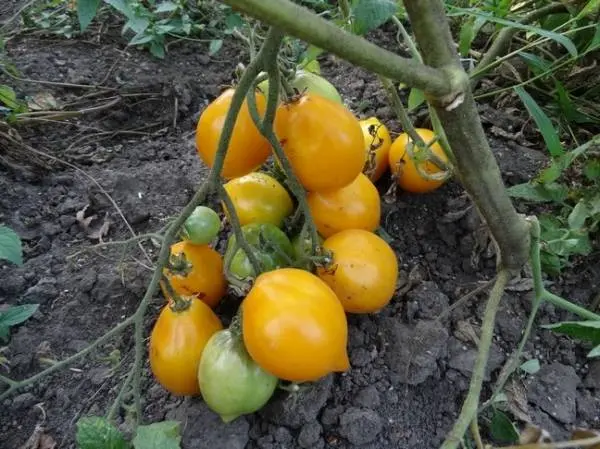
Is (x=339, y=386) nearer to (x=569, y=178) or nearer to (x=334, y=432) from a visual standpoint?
(x=334, y=432)

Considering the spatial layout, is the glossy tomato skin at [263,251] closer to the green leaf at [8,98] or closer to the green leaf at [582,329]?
the green leaf at [582,329]

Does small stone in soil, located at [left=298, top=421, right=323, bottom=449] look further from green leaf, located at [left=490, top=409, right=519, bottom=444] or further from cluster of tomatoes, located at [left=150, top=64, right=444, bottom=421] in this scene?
green leaf, located at [left=490, top=409, right=519, bottom=444]

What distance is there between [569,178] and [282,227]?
0.78m

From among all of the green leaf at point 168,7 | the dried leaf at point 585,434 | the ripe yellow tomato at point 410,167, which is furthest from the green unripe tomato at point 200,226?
the green leaf at point 168,7

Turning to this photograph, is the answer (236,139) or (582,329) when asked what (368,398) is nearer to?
(582,329)

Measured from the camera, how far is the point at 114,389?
48.4 inches

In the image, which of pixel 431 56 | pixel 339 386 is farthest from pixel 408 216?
pixel 431 56

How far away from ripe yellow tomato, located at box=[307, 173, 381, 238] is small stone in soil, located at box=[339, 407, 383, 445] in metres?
0.38

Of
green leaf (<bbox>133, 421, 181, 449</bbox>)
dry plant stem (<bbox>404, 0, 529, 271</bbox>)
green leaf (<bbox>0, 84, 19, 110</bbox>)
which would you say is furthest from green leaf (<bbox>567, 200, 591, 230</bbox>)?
green leaf (<bbox>0, 84, 19, 110</bbox>)

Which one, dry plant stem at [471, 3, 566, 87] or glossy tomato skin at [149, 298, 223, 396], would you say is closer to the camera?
glossy tomato skin at [149, 298, 223, 396]

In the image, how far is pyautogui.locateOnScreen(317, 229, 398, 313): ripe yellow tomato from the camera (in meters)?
1.15

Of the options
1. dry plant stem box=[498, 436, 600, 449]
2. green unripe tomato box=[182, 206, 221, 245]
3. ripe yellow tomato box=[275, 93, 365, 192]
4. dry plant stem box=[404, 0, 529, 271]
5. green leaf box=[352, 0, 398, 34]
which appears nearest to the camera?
dry plant stem box=[498, 436, 600, 449]

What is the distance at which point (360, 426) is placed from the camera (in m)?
1.11

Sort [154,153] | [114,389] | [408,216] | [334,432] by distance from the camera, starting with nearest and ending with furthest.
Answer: [334,432] → [114,389] → [408,216] → [154,153]
